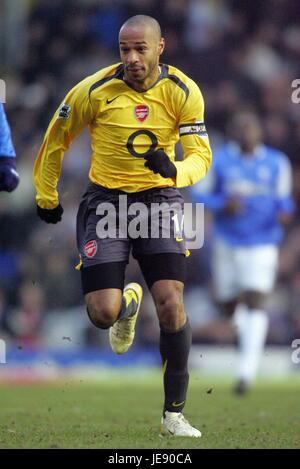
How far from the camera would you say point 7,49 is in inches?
679

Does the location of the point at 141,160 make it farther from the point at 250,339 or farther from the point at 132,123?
the point at 250,339

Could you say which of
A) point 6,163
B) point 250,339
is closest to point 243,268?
point 250,339

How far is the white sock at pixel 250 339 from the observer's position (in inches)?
418

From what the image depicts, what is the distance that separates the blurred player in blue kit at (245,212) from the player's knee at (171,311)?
14.6 feet

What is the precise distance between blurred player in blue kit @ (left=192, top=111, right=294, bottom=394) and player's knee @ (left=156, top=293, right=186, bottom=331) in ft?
14.6

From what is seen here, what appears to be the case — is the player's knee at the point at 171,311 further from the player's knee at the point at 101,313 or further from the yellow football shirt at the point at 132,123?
the yellow football shirt at the point at 132,123

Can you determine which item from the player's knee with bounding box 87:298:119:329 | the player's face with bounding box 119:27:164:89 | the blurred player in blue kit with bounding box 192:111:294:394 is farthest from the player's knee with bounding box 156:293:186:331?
the blurred player in blue kit with bounding box 192:111:294:394

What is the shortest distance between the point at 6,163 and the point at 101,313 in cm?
107

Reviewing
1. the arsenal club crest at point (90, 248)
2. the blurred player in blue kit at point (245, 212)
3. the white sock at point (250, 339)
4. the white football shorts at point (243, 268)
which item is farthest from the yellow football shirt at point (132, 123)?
the white football shorts at point (243, 268)

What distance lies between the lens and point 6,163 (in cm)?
659

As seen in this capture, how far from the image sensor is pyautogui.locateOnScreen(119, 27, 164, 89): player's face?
261 inches

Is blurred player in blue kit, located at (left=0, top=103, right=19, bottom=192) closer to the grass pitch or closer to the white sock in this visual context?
the grass pitch
